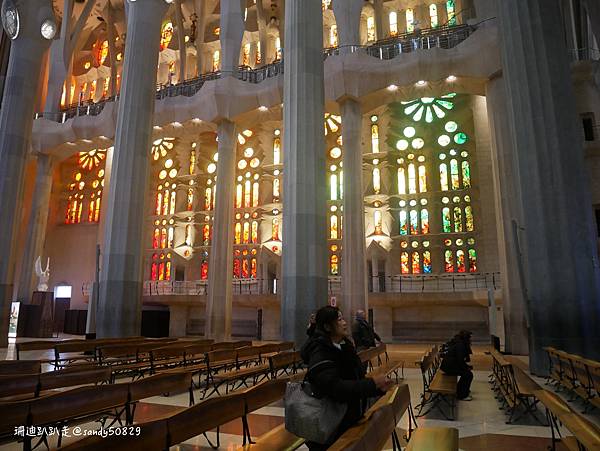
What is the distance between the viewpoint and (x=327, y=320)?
2.54m

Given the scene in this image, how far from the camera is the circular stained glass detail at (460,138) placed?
26.5 metres

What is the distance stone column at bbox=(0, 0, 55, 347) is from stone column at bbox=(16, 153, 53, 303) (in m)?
9.73

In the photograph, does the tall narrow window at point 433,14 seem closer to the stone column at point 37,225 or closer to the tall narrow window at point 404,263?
the tall narrow window at point 404,263

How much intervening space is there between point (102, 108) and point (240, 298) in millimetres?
13612

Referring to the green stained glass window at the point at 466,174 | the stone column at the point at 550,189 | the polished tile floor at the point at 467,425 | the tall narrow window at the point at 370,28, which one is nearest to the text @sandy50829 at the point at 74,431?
the polished tile floor at the point at 467,425

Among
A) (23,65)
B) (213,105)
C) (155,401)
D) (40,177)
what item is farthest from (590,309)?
(40,177)

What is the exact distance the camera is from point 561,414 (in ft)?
10.5

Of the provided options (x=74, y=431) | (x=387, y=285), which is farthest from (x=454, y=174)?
(x=74, y=431)

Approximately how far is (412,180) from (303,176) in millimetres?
16457

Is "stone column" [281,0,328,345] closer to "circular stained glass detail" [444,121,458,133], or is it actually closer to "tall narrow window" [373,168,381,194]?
"tall narrow window" [373,168,381,194]

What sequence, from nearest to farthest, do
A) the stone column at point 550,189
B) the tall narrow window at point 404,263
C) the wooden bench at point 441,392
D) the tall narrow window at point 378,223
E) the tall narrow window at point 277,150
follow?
the wooden bench at point 441,392, the stone column at point 550,189, the tall narrow window at point 404,263, the tall narrow window at point 378,223, the tall narrow window at point 277,150

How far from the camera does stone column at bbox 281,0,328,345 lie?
11531 millimetres

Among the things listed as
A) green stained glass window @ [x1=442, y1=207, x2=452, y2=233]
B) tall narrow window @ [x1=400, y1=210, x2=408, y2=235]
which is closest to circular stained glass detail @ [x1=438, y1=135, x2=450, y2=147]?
green stained glass window @ [x1=442, y1=207, x2=452, y2=233]

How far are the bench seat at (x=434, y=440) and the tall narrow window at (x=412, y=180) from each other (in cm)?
2467
